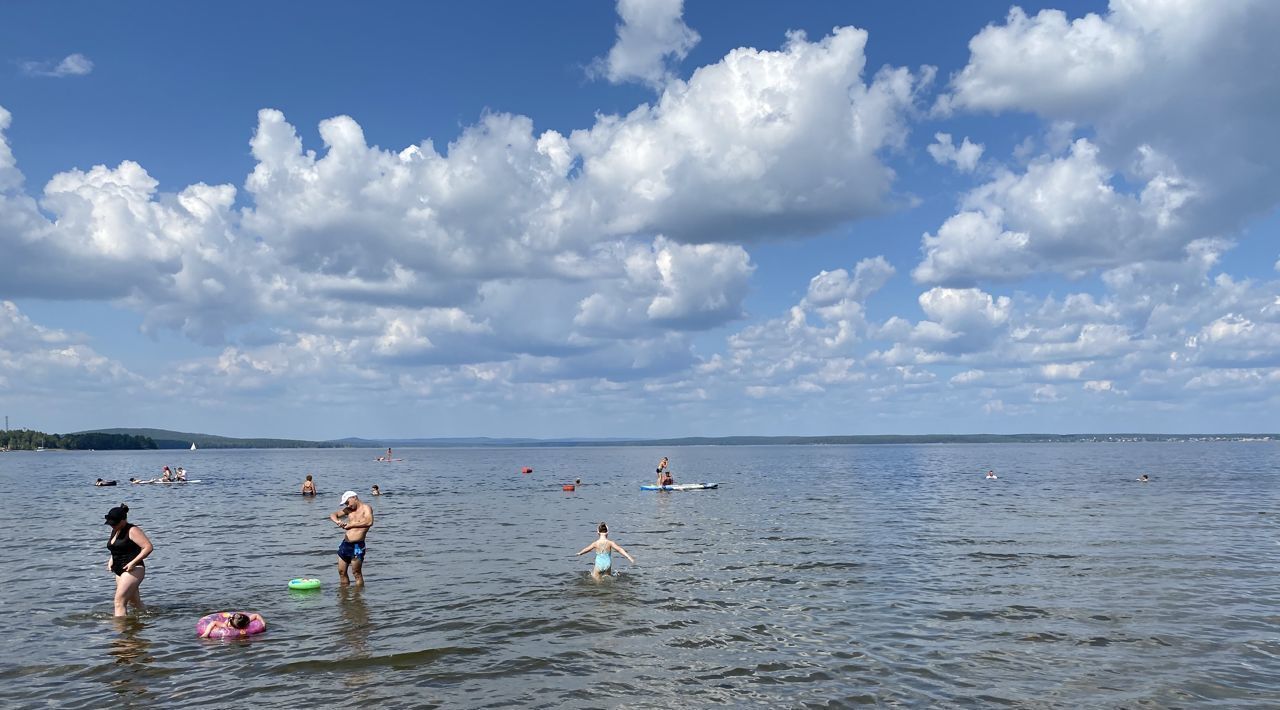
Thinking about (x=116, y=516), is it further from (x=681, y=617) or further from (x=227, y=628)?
(x=681, y=617)

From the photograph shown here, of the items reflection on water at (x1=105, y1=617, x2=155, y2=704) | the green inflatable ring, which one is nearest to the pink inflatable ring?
reflection on water at (x1=105, y1=617, x2=155, y2=704)

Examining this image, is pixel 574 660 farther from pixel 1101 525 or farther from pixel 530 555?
pixel 1101 525

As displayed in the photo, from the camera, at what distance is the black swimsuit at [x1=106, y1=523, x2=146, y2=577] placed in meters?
19.9

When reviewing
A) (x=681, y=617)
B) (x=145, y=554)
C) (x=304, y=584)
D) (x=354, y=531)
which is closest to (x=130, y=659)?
(x=145, y=554)

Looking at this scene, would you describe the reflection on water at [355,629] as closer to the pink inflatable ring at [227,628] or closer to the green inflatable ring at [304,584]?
the green inflatable ring at [304,584]

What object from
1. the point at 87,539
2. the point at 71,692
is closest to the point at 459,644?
the point at 71,692

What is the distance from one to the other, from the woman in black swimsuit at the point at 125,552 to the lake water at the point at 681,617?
0.69 meters

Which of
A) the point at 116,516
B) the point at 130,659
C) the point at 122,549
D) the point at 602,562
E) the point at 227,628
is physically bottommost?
the point at 130,659

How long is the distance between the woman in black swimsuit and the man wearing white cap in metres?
4.97

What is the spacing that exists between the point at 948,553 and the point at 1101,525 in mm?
13876

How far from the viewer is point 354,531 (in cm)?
2427

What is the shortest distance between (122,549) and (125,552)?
4.5 inches

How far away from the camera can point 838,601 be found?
886 inches

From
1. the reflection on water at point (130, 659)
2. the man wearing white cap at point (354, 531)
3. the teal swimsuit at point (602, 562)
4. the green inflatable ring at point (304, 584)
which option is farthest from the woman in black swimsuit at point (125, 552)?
the teal swimsuit at point (602, 562)
